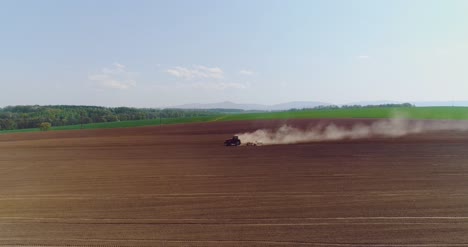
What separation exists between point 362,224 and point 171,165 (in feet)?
62.6

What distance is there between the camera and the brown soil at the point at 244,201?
14.1 metres

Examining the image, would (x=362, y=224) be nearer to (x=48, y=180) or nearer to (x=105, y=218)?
(x=105, y=218)

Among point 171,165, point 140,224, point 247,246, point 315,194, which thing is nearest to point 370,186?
point 315,194

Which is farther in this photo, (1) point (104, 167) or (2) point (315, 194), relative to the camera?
(1) point (104, 167)

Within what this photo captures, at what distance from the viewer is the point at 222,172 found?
27016mm

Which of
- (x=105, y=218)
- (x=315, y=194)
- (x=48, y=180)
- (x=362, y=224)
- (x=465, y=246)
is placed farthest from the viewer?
(x=48, y=180)

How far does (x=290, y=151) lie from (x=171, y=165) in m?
11.8

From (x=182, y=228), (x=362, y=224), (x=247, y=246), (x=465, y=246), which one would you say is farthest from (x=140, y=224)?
(x=465, y=246)

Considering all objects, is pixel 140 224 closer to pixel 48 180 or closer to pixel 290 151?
pixel 48 180

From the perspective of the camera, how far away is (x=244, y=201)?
1870 centimetres

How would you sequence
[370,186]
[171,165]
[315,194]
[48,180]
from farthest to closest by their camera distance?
[171,165] < [48,180] < [370,186] < [315,194]

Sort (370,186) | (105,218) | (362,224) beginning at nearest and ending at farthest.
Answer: (362,224) < (105,218) < (370,186)

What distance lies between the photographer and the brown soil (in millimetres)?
14086

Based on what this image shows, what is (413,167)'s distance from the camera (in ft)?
88.5
